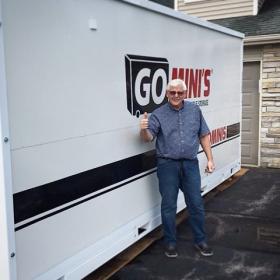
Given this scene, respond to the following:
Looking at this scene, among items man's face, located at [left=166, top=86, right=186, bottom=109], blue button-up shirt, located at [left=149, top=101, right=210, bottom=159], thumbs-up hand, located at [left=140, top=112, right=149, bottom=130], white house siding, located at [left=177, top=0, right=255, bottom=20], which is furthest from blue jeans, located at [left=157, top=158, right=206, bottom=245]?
white house siding, located at [left=177, top=0, right=255, bottom=20]

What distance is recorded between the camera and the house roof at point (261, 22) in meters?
8.41

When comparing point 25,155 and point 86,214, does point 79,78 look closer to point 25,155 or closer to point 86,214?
point 25,155

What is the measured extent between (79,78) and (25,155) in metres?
0.78

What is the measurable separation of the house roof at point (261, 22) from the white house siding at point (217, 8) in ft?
0.47

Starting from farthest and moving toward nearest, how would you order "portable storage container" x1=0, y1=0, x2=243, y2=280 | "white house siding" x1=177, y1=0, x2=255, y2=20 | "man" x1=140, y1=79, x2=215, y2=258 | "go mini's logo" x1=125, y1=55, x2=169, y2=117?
"white house siding" x1=177, y1=0, x2=255, y2=20 → "man" x1=140, y1=79, x2=215, y2=258 → "go mini's logo" x1=125, y1=55, x2=169, y2=117 → "portable storage container" x1=0, y1=0, x2=243, y2=280

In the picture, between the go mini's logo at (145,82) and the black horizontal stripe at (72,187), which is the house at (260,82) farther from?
the black horizontal stripe at (72,187)

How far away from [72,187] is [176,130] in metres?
1.28

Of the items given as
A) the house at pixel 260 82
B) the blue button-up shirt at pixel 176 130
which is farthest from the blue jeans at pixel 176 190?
the house at pixel 260 82

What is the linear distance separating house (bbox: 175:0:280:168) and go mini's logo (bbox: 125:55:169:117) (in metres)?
4.25

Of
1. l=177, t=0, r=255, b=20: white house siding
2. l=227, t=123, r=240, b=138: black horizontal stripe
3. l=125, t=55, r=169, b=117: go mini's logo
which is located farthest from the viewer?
l=177, t=0, r=255, b=20: white house siding

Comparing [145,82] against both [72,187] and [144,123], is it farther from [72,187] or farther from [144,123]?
[72,187]

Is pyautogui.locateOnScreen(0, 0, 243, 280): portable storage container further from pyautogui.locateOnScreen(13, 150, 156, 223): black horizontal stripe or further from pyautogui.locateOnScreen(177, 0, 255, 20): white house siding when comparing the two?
pyautogui.locateOnScreen(177, 0, 255, 20): white house siding

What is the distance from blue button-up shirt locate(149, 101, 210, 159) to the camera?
407 cm

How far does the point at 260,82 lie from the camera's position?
8.39 m
